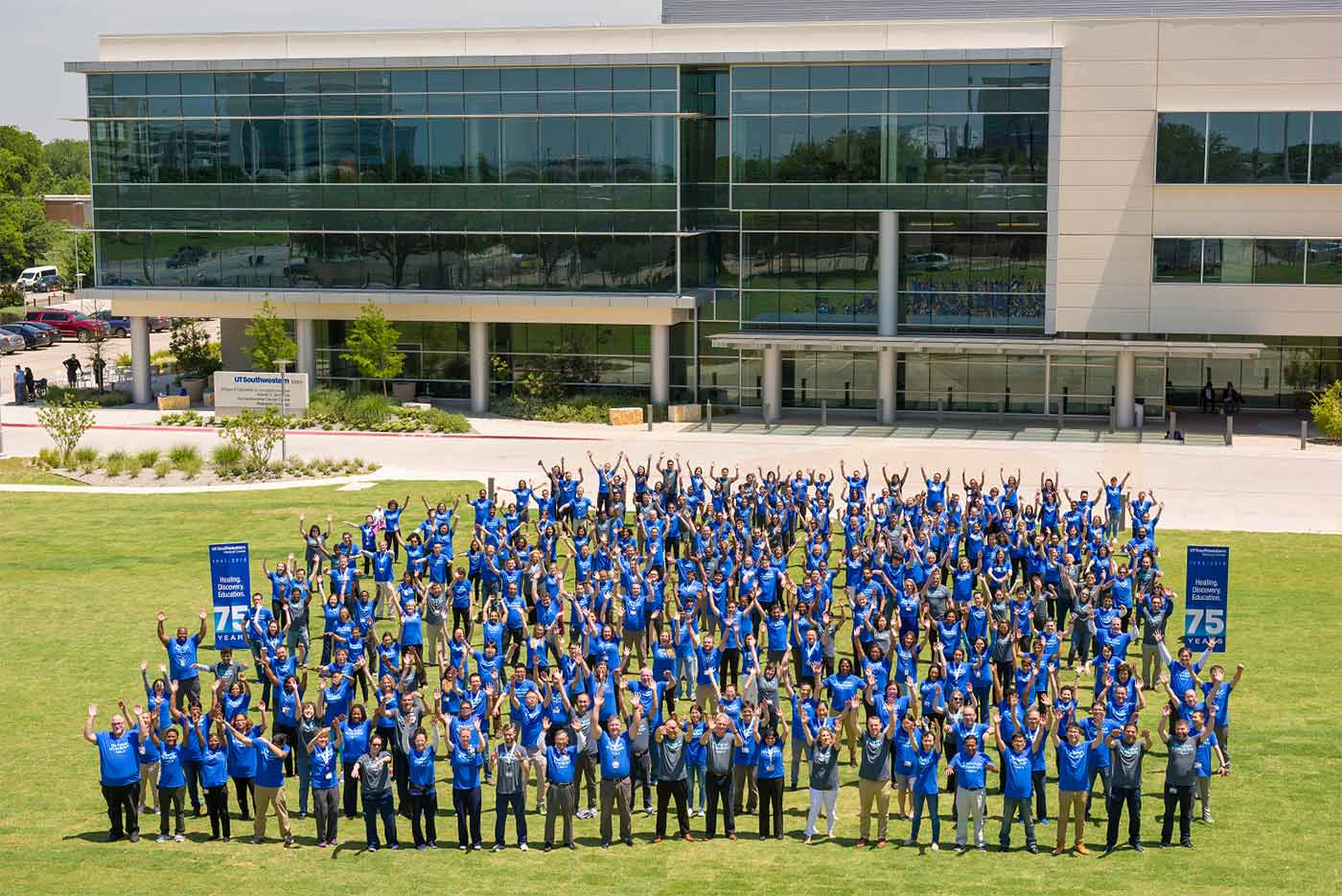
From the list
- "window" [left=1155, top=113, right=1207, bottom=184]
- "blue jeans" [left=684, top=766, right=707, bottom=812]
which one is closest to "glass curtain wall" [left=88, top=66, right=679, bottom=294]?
"window" [left=1155, top=113, right=1207, bottom=184]

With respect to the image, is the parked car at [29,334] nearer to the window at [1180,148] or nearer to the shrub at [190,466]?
the shrub at [190,466]

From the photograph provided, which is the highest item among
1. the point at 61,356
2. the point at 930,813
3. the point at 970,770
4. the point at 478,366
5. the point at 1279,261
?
the point at 1279,261

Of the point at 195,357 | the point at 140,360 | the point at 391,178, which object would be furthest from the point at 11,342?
the point at 391,178

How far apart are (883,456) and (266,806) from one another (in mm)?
26043

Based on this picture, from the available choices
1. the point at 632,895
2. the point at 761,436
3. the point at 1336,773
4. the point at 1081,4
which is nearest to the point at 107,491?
the point at 761,436

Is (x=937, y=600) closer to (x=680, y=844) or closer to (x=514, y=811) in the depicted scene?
(x=680, y=844)

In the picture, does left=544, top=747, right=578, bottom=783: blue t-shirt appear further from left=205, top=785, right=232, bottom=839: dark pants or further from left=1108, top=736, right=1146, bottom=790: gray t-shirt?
left=1108, top=736, right=1146, bottom=790: gray t-shirt

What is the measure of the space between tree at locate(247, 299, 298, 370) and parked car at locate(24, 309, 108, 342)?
Result: 2413cm

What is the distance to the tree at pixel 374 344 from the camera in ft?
160

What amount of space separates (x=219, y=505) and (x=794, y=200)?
63.8 ft

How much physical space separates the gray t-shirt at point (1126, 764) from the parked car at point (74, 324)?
202ft

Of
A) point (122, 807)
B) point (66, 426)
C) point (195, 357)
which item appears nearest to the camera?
point (122, 807)

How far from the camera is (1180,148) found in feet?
146

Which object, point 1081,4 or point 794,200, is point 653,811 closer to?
point 794,200
